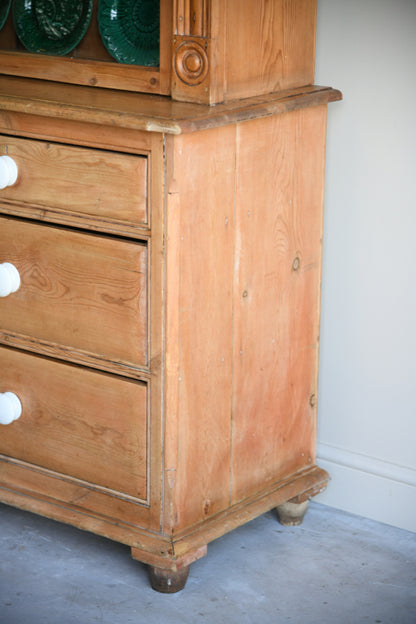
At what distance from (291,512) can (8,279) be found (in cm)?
80

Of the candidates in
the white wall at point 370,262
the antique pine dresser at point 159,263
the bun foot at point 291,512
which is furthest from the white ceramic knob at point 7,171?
the bun foot at point 291,512

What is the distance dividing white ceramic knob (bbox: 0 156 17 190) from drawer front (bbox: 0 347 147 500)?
350 mm

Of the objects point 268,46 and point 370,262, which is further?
point 370,262

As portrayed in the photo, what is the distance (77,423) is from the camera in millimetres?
1911

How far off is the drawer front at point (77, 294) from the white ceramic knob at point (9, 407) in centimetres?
12

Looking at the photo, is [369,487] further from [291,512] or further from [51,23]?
[51,23]

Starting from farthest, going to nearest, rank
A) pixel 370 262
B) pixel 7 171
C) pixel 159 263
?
1. pixel 370 262
2. pixel 7 171
3. pixel 159 263


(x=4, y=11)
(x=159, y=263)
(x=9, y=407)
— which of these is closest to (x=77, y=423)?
(x=9, y=407)

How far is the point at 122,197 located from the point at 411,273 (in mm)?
660

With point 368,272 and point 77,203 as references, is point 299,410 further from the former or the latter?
point 77,203

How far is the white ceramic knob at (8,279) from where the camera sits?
190 centimetres

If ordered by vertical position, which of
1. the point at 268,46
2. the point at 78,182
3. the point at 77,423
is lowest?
the point at 77,423

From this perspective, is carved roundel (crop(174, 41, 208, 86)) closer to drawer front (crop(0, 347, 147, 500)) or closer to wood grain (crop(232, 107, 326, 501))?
wood grain (crop(232, 107, 326, 501))

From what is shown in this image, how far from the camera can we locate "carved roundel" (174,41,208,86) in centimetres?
176
